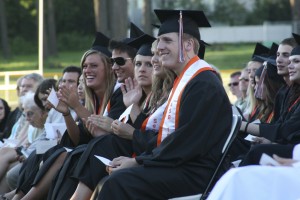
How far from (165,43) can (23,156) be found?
3597mm

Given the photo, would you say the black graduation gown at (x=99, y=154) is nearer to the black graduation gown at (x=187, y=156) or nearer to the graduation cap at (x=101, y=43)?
the black graduation gown at (x=187, y=156)

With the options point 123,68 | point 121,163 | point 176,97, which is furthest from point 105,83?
point 176,97

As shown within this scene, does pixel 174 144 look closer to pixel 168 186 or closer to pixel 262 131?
pixel 168 186

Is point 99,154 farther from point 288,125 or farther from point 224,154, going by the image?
point 288,125

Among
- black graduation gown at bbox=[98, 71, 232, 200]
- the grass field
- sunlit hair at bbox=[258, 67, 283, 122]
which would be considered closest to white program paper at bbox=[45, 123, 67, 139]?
sunlit hair at bbox=[258, 67, 283, 122]

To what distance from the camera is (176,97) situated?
688cm

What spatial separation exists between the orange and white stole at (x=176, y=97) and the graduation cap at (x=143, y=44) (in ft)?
4.10

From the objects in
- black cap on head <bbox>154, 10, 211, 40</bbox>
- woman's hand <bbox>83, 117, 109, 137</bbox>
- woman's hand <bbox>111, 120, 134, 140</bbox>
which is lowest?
woman's hand <bbox>83, 117, 109, 137</bbox>

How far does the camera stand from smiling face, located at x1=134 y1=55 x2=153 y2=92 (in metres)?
8.02

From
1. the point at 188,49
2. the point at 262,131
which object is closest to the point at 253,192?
the point at 188,49

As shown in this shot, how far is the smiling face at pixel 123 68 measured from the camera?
8695 millimetres

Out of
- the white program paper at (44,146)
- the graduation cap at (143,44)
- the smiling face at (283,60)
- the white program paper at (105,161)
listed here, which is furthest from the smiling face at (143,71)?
the white program paper at (44,146)

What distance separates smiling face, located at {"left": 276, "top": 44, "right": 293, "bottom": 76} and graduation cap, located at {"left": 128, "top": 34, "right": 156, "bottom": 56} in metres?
1.39

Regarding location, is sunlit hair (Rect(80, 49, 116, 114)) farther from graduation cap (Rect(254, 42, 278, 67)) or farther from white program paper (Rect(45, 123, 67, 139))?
graduation cap (Rect(254, 42, 278, 67))
